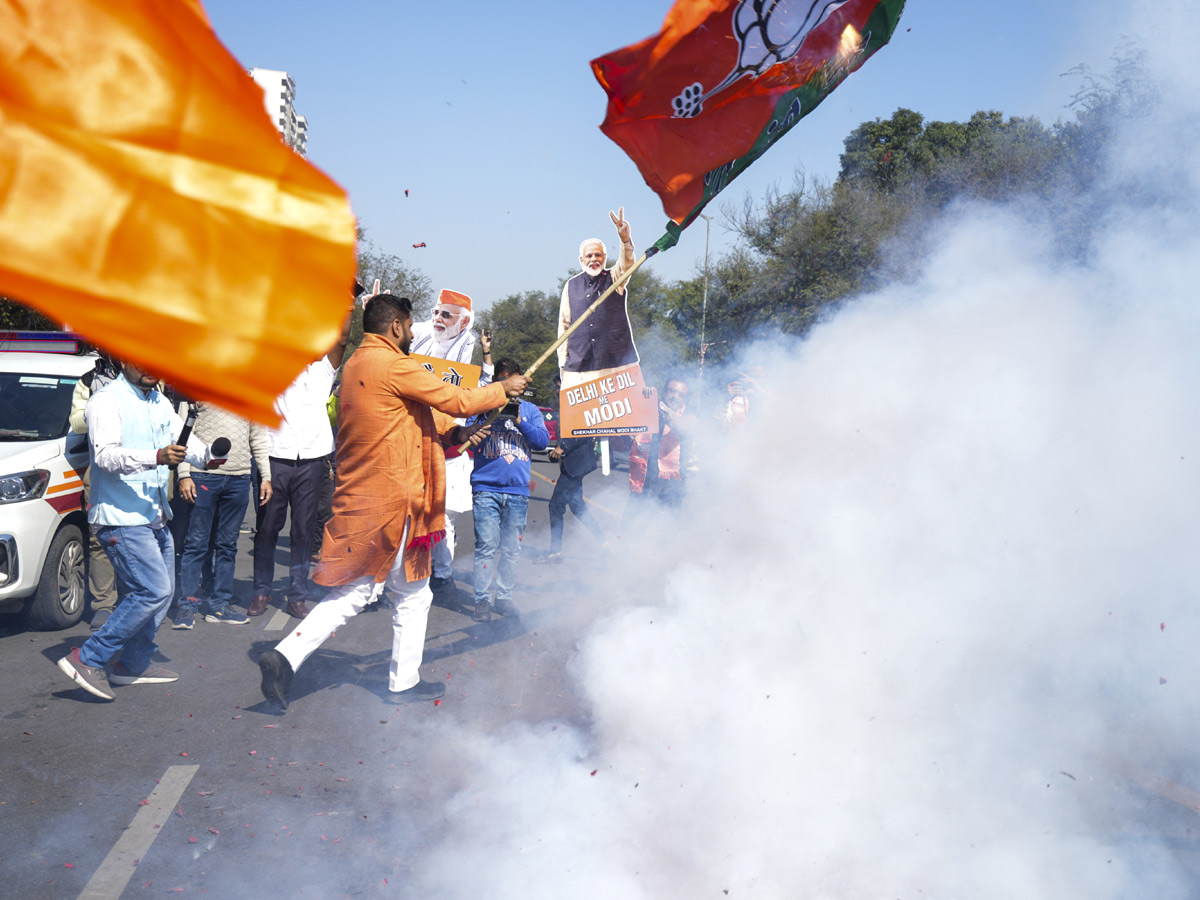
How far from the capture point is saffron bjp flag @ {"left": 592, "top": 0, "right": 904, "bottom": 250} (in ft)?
11.6

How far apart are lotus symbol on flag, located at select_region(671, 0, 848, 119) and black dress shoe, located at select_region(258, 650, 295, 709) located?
3.25 meters

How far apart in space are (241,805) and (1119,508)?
3.92m

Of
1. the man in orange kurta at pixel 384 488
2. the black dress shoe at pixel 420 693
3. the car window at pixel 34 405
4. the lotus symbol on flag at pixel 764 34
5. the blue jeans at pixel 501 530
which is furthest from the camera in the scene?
the blue jeans at pixel 501 530

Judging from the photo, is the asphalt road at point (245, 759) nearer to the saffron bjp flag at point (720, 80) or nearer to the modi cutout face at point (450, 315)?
the modi cutout face at point (450, 315)

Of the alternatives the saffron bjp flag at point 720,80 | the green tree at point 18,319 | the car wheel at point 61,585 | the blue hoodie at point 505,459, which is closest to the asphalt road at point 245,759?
the car wheel at point 61,585

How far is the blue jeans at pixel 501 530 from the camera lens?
22.0 ft

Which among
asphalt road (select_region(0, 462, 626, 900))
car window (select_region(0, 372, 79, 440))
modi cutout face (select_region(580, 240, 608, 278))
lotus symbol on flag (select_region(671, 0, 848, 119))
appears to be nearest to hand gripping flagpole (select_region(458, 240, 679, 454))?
lotus symbol on flag (select_region(671, 0, 848, 119))

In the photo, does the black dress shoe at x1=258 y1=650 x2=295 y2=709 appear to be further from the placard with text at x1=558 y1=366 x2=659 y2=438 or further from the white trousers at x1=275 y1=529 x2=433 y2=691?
the placard with text at x1=558 y1=366 x2=659 y2=438

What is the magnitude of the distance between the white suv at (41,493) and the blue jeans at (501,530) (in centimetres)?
275

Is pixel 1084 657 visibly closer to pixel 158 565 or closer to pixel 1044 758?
pixel 1044 758

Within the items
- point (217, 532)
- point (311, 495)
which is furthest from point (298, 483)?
point (217, 532)

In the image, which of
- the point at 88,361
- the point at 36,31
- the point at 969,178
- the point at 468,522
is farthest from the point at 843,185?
the point at 36,31

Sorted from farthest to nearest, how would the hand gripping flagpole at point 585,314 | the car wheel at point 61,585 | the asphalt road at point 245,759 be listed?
the car wheel at point 61,585 < the hand gripping flagpole at point 585,314 < the asphalt road at point 245,759

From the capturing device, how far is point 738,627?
4.24 meters
